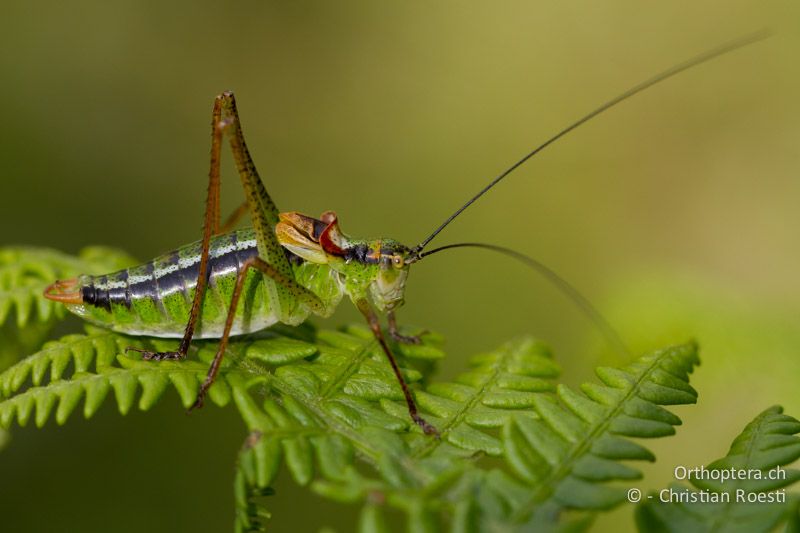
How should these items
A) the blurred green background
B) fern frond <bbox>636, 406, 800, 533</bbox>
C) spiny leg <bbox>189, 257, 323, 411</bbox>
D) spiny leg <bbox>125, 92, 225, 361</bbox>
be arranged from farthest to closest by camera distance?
the blurred green background < spiny leg <bbox>125, 92, 225, 361</bbox> < spiny leg <bbox>189, 257, 323, 411</bbox> < fern frond <bbox>636, 406, 800, 533</bbox>

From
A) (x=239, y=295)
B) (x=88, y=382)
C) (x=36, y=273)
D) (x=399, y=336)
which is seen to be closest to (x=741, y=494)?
(x=399, y=336)

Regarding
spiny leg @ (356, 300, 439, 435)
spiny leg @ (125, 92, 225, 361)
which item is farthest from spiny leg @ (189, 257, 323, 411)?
spiny leg @ (356, 300, 439, 435)

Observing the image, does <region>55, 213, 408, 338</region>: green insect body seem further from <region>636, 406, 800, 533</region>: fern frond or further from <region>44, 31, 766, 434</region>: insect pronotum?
<region>636, 406, 800, 533</region>: fern frond

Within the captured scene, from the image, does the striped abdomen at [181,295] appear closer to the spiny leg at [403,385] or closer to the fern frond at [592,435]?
the spiny leg at [403,385]

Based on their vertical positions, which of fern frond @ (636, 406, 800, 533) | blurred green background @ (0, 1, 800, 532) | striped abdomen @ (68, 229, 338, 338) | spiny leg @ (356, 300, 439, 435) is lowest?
fern frond @ (636, 406, 800, 533)

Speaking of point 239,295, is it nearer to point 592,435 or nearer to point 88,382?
point 88,382

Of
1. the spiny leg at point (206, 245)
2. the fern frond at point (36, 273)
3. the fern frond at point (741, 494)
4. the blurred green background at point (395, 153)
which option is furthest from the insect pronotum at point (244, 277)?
the blurred green background at point (395, 153)
